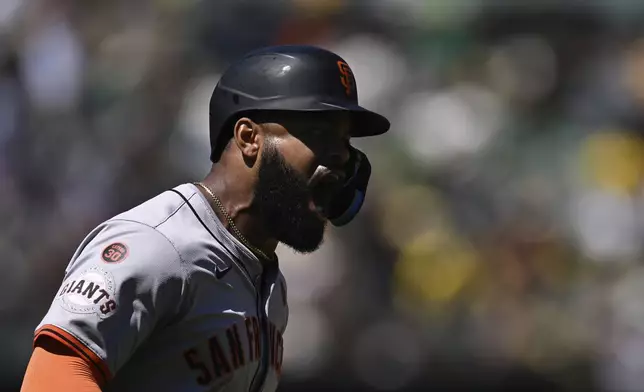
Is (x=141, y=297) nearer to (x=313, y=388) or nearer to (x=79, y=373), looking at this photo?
(x=79, y=373)

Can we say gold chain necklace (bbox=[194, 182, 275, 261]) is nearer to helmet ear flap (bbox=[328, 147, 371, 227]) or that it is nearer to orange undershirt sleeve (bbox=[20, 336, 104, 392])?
helmet ear flap (bbox=[328, 147, 371, 227])

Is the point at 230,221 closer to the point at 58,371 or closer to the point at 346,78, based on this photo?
the point at 346,78

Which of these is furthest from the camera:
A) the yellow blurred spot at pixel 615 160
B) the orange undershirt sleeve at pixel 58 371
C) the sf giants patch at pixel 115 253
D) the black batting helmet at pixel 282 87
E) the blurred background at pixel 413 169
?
the yellow blurred spot at pixel 615 160

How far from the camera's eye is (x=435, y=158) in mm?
7473

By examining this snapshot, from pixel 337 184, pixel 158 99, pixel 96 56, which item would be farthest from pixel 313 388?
pixel 337 184

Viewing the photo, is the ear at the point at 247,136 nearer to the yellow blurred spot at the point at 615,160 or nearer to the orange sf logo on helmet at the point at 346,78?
the orange sf logo on helmet at the point at 346,78

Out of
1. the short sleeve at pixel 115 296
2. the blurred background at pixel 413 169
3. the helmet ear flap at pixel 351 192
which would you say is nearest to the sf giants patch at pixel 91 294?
the short sleeve at pixel 115 296

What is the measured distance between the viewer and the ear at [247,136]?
2806mm

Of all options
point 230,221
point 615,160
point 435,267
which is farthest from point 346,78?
point 615,160

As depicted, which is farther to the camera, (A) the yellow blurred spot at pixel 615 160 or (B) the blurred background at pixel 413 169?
(A) the yellow blurred spot at pixel 615 160

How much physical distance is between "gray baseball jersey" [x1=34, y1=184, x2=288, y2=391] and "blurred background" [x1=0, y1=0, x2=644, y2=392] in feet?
14.5

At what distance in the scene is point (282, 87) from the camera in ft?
9.04

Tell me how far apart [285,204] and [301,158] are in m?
0.13

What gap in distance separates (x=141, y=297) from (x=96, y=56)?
18.8 feet
